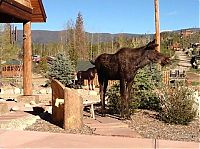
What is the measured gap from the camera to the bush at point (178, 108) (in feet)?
27.8

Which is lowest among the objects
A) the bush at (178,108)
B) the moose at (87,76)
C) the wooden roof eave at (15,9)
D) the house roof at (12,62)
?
the bush at (178,108)

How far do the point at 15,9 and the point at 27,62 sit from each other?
245 cm

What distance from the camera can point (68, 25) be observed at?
46.8 m

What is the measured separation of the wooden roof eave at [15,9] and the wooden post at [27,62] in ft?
1.67

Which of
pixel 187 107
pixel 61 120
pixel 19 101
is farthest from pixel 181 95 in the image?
pixel 19 101

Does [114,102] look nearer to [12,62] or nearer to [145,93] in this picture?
[145,93]

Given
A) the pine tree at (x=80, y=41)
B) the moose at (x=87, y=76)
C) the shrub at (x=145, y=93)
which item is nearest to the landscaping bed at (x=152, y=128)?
the shrub at (x=145, y=93)

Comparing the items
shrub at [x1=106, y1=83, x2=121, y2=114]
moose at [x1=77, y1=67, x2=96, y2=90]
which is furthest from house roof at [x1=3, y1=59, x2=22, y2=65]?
shrub at [x1=106, y1=83, x2=121, y2=114]

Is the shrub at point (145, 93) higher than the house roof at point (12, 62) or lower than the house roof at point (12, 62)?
lower

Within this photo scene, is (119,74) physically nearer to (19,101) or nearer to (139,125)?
(139,125)

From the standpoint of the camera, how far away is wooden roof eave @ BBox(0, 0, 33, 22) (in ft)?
33.3

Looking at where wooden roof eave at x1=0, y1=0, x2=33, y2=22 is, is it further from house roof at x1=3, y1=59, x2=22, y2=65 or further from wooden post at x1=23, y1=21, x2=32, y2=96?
house roof at x1=3, y1=59, x2=22, y2=65

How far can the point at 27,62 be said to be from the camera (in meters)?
13.0

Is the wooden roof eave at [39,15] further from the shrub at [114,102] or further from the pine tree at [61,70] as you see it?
the pine tree at [61,70]
